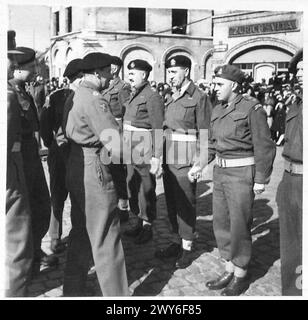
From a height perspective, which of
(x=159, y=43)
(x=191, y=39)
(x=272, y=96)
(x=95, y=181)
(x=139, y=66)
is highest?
(x=191, y=39)

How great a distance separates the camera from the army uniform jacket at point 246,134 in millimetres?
2906

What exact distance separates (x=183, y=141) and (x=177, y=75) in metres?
0.59

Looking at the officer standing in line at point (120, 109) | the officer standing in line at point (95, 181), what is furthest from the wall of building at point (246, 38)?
the officer standing in line at point (95, 181)

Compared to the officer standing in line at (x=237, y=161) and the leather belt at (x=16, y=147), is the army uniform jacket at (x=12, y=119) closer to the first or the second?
the leather belt at (x=16, y=147)

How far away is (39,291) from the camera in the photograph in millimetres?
3053

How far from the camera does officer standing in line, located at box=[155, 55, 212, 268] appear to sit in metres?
3.55

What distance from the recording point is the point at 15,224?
256cm

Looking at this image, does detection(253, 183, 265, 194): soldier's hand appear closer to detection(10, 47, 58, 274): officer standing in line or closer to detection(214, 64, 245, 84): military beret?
detection(214, 64, 245, 84): military beret

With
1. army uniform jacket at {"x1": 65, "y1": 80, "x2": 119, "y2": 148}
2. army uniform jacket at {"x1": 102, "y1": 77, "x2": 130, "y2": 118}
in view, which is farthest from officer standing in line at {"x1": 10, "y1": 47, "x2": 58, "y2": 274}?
army uniform jacket at {"x1": 102, "y1": 77, "x2": 130, "y2": 118}

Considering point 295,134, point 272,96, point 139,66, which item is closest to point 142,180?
point 139,66

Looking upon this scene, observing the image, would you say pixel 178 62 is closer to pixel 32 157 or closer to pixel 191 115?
pixel 191 115

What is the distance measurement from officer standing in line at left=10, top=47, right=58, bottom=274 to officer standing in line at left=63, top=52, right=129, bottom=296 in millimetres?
600

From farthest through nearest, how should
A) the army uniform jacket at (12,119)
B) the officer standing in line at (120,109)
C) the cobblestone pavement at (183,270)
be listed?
the officer standing in line at (120,109) → the cobblestone pavement at (183,270) → the army uniform jacket at (12,119)
